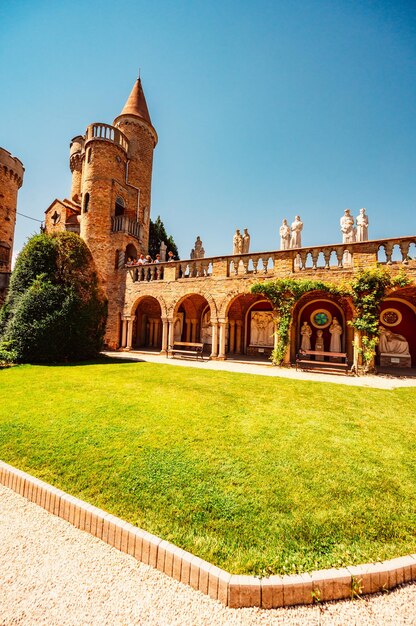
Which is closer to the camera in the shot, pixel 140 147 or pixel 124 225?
pixel 124 225

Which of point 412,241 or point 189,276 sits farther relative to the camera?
point 189,276

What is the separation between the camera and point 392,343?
14.4 m

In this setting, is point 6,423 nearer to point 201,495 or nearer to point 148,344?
point 201,495

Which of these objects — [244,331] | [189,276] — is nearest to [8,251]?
[189,276]

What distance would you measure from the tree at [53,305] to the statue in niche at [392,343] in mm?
14544

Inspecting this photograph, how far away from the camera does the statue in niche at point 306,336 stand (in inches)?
619

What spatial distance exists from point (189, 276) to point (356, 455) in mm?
13167

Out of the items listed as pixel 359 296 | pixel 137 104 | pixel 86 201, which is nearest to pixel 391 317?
pixel 359 296

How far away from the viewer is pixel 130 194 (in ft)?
76.6

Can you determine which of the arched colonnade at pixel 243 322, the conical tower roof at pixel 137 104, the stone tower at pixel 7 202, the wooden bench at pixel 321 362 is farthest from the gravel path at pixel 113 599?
the stone tower at pixel 7 202

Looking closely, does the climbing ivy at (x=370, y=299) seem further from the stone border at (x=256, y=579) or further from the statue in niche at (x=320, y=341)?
the stone border at (x=256, y=579)

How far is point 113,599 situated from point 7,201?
36.5m

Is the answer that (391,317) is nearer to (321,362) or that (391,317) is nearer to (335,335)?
(335,335)

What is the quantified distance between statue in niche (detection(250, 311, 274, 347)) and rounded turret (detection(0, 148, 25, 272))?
976 inches
